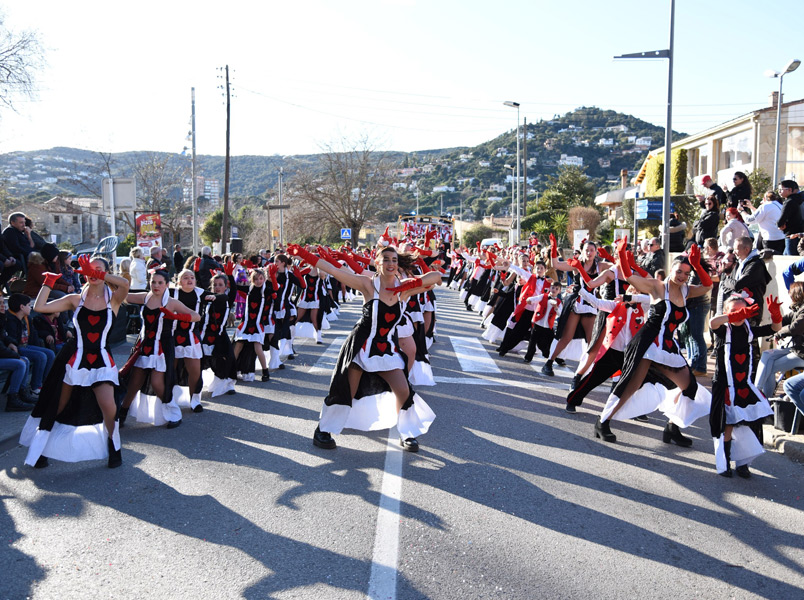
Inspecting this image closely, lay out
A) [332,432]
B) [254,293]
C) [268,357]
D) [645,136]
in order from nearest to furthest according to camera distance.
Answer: [332,432]
[254,293]
[268,357]
[645,136]

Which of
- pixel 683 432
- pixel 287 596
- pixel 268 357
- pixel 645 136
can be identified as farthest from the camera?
pixel 645 136

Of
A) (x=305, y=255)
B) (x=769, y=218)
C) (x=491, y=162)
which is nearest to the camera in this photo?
(x=305, y=255)

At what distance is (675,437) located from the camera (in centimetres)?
654

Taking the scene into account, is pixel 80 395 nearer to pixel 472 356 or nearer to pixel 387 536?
pixel 387 536

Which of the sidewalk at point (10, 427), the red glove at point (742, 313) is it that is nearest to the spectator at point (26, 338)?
the sidewalk at point (10, 427)

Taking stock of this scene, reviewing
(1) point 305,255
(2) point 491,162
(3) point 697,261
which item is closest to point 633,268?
(3) point 697,261

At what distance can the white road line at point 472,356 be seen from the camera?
10492 mm

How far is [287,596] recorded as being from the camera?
349 cm

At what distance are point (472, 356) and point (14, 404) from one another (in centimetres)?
691

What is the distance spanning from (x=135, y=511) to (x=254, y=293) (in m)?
5.03

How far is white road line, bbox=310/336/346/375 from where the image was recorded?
1015 centimetres

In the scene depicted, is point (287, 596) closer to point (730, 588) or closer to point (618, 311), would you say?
point (730, 588)

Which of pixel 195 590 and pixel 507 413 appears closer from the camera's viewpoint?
pixel 195 590

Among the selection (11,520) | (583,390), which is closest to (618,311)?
(583,390)
